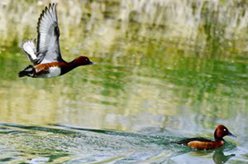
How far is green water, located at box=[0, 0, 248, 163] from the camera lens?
10.5 meters

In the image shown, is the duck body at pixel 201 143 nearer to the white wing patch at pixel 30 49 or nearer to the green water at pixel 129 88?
the green water at pixel 129 88

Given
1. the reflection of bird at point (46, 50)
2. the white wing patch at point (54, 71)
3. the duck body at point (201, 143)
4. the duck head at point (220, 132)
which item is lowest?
the duck body at point (201, 143)

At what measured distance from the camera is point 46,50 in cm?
1025

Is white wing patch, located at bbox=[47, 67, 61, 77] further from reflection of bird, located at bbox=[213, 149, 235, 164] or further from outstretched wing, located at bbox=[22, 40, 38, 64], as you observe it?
reflection of bird, located at bbox=[213, 149, 235, 164]

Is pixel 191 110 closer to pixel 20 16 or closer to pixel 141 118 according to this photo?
pixel 141 118

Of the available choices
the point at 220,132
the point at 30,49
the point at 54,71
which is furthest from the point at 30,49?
the point at 220,132

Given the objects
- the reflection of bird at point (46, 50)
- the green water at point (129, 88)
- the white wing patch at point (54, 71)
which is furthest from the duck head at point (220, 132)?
the white wing patch at point (54, 71)

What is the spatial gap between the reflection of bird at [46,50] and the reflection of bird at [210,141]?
5.54 ft

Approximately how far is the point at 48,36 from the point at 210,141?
245cm

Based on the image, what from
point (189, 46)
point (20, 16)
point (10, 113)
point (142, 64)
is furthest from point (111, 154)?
point (20, 16)

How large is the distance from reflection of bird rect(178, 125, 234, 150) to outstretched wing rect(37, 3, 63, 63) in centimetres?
189

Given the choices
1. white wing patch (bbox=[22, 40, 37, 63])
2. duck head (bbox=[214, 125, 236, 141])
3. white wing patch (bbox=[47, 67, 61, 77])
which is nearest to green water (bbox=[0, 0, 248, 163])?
duck head (bbox=[214, 125, 236, 141])

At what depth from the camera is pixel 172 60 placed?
54.3 feet

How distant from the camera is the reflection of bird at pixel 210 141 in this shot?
10.7m
